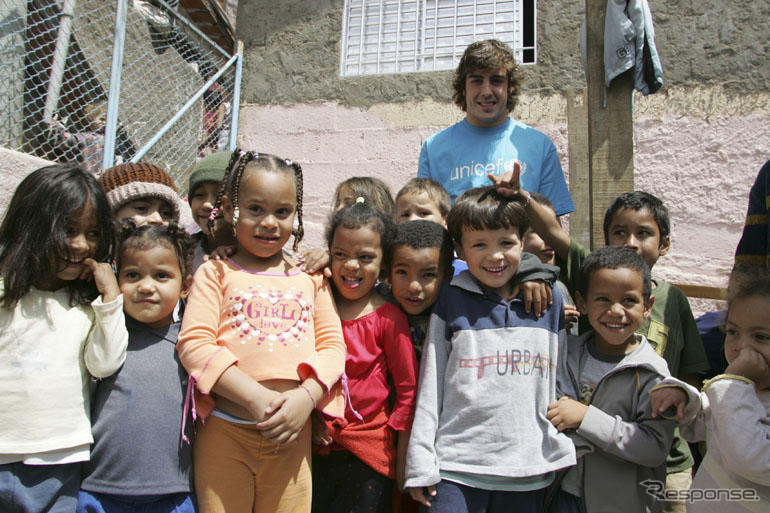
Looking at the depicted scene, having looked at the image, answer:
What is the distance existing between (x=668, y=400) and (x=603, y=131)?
1588 millimetres

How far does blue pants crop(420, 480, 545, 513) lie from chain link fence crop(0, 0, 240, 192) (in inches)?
137

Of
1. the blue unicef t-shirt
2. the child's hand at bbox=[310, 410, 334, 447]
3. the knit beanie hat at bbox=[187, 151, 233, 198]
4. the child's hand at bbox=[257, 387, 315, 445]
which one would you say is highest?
the blue unicef t-shirt

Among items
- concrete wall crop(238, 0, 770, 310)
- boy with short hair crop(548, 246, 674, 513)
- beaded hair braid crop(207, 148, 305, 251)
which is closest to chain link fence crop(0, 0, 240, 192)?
concrete wall crop(238, 0, 770, 310)

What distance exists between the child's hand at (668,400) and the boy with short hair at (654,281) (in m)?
0.45

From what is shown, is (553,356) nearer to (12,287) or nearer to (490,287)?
(490,287)

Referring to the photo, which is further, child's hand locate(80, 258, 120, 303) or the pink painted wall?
the pink painted wall

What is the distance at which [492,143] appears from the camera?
297cm

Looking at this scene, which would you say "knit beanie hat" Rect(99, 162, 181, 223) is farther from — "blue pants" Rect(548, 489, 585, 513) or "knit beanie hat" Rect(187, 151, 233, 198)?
"blue pants" Rect(548, 489, 585, 513)

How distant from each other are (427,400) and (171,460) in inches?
33.0

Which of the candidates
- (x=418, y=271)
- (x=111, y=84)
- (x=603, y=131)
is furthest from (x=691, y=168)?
(x=111, y=84)

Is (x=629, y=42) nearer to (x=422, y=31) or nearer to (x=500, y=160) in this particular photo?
(x=500, y=160)

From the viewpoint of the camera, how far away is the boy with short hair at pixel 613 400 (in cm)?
183
